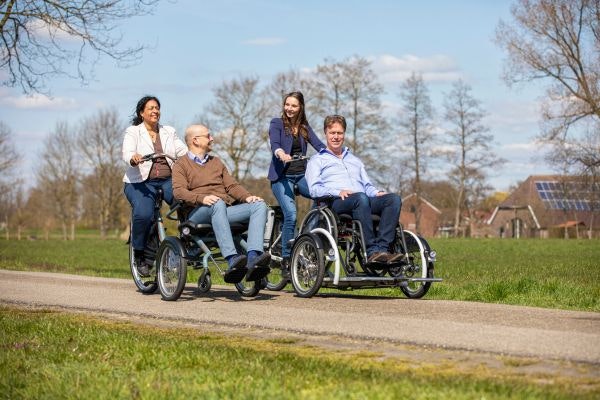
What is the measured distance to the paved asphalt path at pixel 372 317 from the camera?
18.6 ft

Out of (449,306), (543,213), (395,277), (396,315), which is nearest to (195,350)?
(396,315)

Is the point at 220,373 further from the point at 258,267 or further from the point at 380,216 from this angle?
the point at 380,216

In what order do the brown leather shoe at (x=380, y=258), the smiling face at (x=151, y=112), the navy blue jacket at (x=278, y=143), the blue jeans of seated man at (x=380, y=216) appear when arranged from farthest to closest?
the navy blue jacket at (x=278, y=143) → the smiling face at (x=151, y=112) → the blue jeans of seated man at (x=380, y=216) → the brown leather shoe at (x=380, y=258)

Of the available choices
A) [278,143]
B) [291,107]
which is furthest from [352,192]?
[291,107]

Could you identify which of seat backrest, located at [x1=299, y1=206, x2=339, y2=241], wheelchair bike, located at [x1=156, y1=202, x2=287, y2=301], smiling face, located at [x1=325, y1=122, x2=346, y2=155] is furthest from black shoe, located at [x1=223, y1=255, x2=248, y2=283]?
smiling face, located at [x1=325, y1=122, x2=346, y2=155]

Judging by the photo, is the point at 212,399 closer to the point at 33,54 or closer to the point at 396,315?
the point at 396,315

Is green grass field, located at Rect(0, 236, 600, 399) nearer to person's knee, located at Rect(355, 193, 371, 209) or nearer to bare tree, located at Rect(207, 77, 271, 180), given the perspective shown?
person's knee, located at Rect(355, 193, 371, 209)

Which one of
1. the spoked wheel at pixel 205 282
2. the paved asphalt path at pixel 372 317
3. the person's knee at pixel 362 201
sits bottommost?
the paved asphalt path at pixel 372 317

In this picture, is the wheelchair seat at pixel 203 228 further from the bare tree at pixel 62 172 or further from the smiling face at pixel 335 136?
the bare tree at pixel 62 172

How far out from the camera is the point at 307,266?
913cm

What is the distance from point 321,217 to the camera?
367 inches

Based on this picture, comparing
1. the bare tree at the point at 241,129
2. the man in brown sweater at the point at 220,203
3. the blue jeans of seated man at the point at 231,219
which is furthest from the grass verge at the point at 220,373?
the bare tree at the point at 241,129

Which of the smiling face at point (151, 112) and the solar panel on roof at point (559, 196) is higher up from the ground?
the solar panel on roof at point (559, 196)

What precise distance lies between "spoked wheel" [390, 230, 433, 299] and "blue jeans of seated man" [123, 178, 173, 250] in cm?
253
